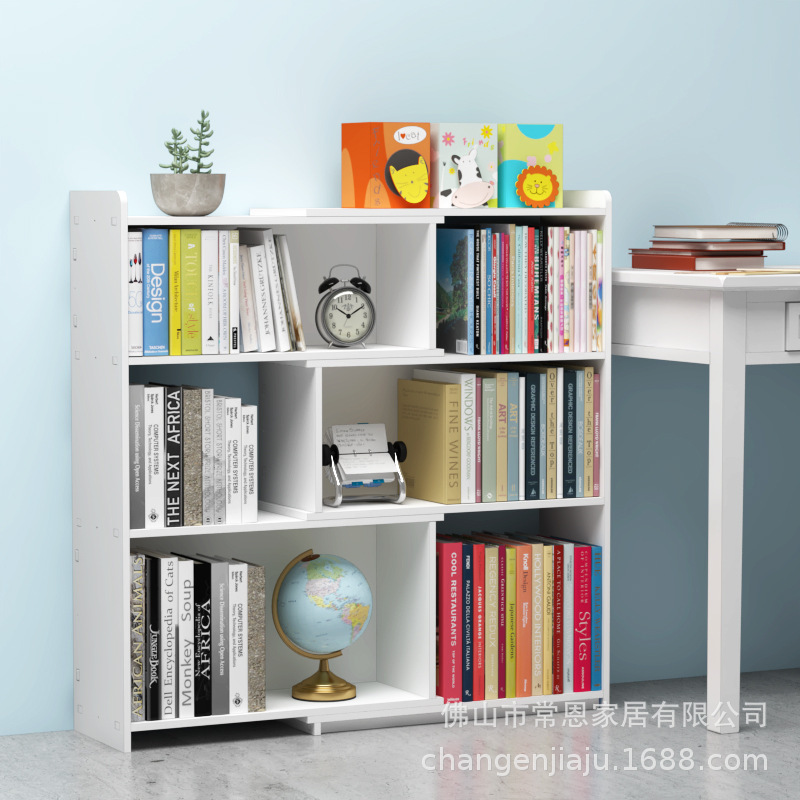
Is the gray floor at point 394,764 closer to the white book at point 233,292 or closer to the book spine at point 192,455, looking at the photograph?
the book spine at point 192,455

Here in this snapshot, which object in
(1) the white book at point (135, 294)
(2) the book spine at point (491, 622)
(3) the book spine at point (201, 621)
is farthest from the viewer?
(2) the book spine at point (491, 622)

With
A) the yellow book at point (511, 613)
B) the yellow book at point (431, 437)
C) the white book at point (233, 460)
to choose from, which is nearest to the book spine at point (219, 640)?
the white book at point (233, 460)

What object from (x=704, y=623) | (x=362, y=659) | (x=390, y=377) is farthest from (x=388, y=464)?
(x=704, y=623)

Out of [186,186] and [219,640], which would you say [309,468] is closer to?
[219,640]

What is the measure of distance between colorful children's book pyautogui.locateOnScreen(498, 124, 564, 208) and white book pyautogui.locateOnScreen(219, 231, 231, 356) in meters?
0.64

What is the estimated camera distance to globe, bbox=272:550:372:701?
2891 mm

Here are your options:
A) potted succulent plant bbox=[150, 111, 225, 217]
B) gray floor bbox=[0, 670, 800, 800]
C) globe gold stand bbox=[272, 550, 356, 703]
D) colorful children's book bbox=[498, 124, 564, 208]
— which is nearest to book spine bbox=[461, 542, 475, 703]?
gray floor bbox=[0, 670, 800, 800]

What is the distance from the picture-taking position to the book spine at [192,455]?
2.75 metres

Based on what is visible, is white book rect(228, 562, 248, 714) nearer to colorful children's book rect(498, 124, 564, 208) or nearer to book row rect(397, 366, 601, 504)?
book row rect(397, 366, 601, 504)

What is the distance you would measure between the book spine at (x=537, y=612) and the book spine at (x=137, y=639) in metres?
0.84

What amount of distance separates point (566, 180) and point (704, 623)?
115 cm

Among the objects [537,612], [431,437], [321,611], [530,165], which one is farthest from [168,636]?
[530,165]

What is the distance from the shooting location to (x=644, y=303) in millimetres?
3100

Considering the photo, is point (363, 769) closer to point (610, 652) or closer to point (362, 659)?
point (362, 659)
